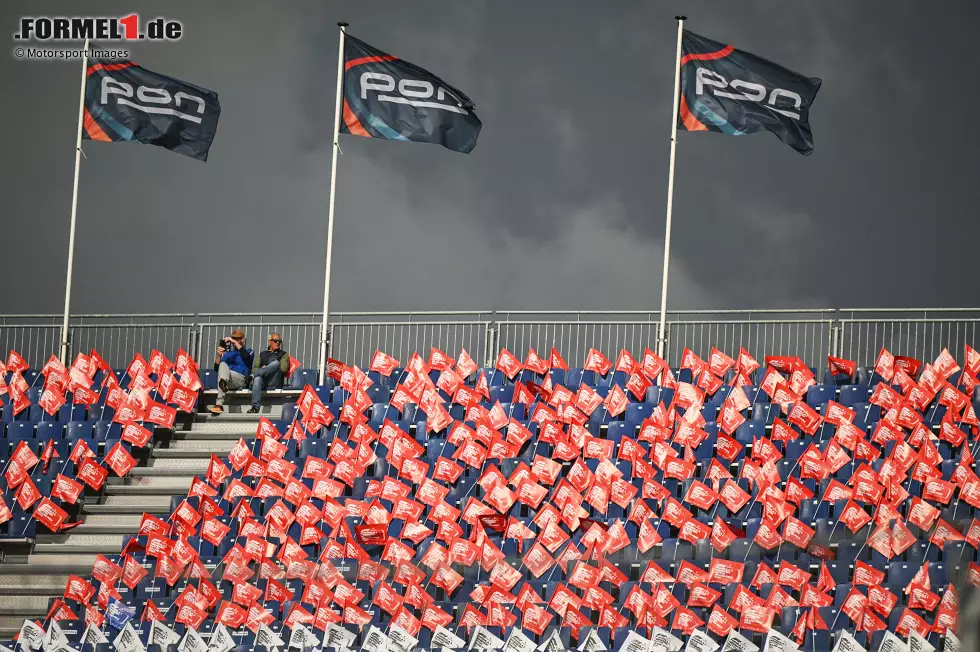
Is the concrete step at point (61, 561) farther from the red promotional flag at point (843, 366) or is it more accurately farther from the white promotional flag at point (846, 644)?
the red promotional flag at point (843, 366)

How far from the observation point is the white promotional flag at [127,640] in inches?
473

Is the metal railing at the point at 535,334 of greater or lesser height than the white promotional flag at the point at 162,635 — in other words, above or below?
above

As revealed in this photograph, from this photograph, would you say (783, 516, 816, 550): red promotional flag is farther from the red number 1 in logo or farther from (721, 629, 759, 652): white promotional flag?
the red number 1 in logo

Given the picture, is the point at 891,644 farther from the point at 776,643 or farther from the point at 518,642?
the point at 518,642

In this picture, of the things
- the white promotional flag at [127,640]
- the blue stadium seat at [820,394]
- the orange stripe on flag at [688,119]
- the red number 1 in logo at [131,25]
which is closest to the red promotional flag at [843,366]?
the blue stadium seat at [820,394]

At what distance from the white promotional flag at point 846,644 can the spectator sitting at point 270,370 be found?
8.41 m

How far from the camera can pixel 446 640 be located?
11.5m

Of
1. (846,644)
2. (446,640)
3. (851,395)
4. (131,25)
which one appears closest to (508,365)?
(851,395)

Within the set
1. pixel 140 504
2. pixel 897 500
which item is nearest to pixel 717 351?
pixel 897 500

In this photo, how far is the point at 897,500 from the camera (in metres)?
12.7

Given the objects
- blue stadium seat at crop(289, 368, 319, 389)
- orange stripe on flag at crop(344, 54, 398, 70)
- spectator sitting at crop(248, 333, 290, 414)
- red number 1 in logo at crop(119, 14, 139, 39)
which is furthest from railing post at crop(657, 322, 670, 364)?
red number 1 in logo at crop(119, 14, 139, 39)

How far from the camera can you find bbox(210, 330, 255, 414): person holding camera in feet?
54.7

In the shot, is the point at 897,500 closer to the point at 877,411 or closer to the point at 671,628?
the point at 877,411

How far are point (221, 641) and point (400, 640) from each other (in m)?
1.74
